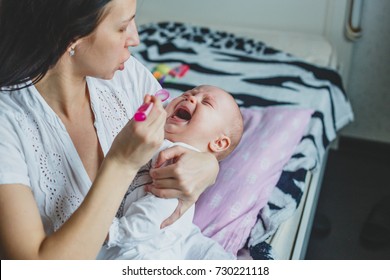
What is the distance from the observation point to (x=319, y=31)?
2.57 m

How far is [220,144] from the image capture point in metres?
1.33

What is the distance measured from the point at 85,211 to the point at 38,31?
0.34m

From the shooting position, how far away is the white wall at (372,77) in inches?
97.0

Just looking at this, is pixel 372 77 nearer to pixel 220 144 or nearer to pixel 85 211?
pixel 220 144

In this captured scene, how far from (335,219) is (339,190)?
24 cm

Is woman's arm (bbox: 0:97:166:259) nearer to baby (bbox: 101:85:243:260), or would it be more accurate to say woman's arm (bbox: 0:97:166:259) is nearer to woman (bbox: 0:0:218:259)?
woman (bbox: 0:0:218:259)

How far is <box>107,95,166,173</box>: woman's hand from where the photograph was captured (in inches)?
33.3

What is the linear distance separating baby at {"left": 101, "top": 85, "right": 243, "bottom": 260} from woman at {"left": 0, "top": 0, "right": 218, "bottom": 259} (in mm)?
42

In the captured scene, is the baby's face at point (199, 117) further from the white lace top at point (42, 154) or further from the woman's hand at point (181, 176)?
the white lace top at point (42, 154)

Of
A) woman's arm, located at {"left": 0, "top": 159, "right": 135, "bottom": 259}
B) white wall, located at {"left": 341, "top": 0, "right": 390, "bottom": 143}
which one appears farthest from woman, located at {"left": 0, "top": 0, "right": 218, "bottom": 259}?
white wall, located at {"left": 341, "top": 0, "right": 390, "bottom": 143}

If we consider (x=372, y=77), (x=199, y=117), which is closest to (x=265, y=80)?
(x=372, y=77)

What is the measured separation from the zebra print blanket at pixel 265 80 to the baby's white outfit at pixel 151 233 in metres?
0.27

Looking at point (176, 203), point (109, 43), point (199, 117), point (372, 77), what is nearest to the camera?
point (109, 43)

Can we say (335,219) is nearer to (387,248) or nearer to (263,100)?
(387,248)
